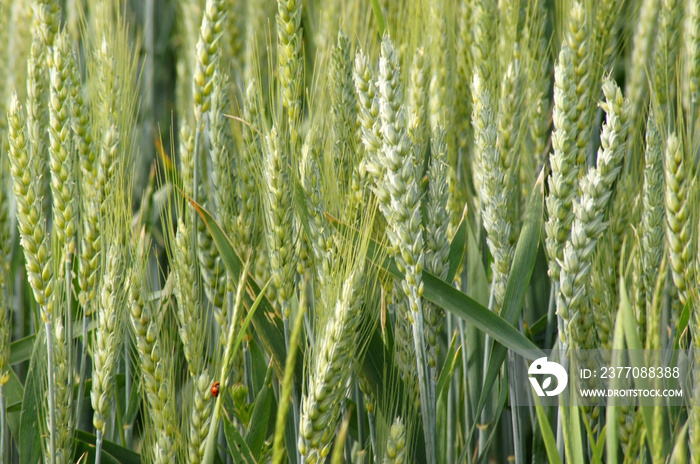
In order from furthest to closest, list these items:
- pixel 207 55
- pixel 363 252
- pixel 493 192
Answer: pixel 207 55, pixel 493 192, pixel 363 252

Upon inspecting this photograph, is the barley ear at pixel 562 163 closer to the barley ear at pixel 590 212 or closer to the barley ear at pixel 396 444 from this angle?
the barley ear at pixel 590 212

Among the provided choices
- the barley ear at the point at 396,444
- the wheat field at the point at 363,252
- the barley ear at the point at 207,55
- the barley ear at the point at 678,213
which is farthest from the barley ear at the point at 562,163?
the barley ear at the point at 207,55

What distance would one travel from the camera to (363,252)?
0.81 m

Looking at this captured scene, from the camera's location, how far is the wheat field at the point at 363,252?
83 centimetres

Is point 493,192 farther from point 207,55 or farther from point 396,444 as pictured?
point 207,55

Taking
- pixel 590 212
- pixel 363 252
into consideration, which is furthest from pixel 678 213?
pixel 363 252

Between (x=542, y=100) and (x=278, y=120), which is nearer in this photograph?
(x=278, y=120)

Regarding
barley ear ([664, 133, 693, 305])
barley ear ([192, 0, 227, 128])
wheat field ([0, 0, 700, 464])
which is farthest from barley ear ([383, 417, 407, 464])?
barley ear ([192, 0, 227, 128])

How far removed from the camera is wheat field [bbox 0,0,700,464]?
2.72 ft

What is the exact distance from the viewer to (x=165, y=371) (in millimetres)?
900

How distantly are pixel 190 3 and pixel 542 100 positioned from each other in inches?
39.5

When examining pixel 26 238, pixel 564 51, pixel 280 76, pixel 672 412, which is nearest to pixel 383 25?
pixel 280 76

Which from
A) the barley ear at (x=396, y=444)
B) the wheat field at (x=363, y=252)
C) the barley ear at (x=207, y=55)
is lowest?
the barley ear at (x=396, y=444)

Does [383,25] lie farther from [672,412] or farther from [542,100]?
[672,412]
